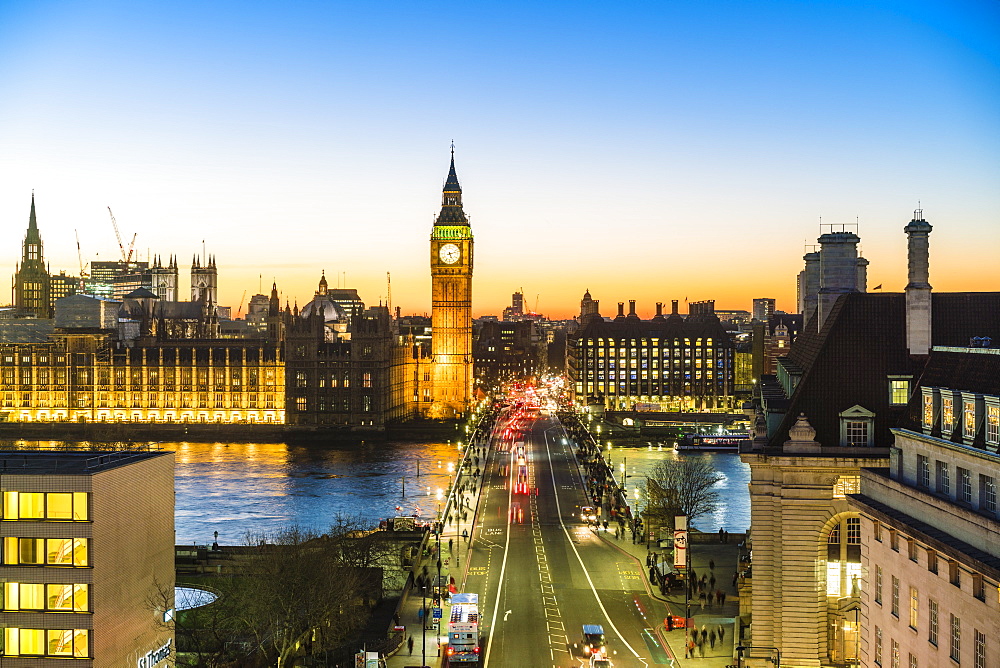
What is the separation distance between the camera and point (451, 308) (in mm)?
191000

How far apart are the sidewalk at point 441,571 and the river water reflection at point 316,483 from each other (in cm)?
353

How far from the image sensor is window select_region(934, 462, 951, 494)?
28659 millimetres

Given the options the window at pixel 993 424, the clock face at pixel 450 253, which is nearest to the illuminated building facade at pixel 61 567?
the window at pixel 993 424

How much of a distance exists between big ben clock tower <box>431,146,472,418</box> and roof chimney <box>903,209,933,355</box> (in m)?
145

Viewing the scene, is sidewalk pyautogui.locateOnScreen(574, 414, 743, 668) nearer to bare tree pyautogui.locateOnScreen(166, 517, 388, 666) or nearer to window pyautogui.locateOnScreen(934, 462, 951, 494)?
bare tree pyautogui.locateOnScreen(166, 517, 388, 666)

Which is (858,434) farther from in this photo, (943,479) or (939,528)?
(939,528)

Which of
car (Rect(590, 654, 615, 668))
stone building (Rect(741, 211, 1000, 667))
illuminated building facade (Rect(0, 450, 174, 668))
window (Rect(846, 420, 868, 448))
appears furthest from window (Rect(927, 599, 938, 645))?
illuminated building facade (Rect(0, 450, 174, 668))

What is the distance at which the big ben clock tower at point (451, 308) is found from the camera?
18650cm

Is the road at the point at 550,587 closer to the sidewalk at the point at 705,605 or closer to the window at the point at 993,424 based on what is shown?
the sidewalk at the point at 705,605

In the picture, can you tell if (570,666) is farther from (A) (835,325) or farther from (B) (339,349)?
(B) (339,349)

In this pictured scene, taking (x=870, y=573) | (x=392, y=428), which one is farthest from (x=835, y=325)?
(x=392, y=428)

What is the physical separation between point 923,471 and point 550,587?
2789 centimetres

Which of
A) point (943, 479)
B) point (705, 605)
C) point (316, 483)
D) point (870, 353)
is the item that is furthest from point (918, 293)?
point (316, 483)

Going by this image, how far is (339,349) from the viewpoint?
16975 cm
